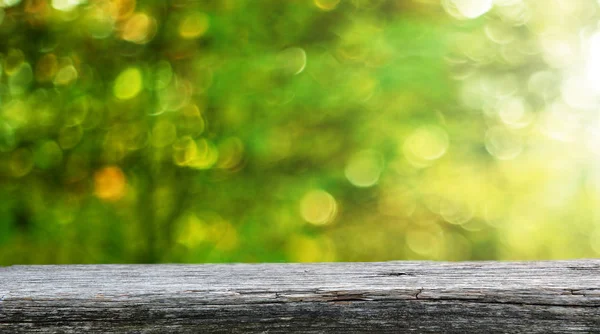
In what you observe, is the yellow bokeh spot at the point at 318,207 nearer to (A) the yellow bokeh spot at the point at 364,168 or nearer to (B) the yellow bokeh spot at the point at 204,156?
(A) the yellow bokeh spot at the point at 364,168

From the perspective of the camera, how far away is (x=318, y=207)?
291cm

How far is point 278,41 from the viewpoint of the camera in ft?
9.21

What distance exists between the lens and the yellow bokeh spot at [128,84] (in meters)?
2.88

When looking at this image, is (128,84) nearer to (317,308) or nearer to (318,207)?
(318,207)

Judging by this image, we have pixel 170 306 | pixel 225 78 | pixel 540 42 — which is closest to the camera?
pixel 170 306

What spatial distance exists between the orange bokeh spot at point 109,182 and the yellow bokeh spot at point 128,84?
1.20ft

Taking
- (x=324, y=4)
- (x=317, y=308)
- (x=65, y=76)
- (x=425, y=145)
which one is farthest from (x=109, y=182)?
(x=317, y=308)

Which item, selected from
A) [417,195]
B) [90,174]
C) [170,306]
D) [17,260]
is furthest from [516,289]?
[17,260]

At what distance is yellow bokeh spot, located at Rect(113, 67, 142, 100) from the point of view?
2877 millimetres

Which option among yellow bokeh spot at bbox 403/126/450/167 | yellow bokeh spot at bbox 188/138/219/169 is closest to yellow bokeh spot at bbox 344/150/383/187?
yellow bokeh spot at bbox 403/126/450/167

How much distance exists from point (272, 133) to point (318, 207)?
436 mm

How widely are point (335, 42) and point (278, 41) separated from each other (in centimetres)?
27

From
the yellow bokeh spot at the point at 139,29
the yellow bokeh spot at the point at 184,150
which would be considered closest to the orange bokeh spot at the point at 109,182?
the yellow bokeh spot at the point at 184,150

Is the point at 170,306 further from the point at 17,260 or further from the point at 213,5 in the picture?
the point at 17,260
